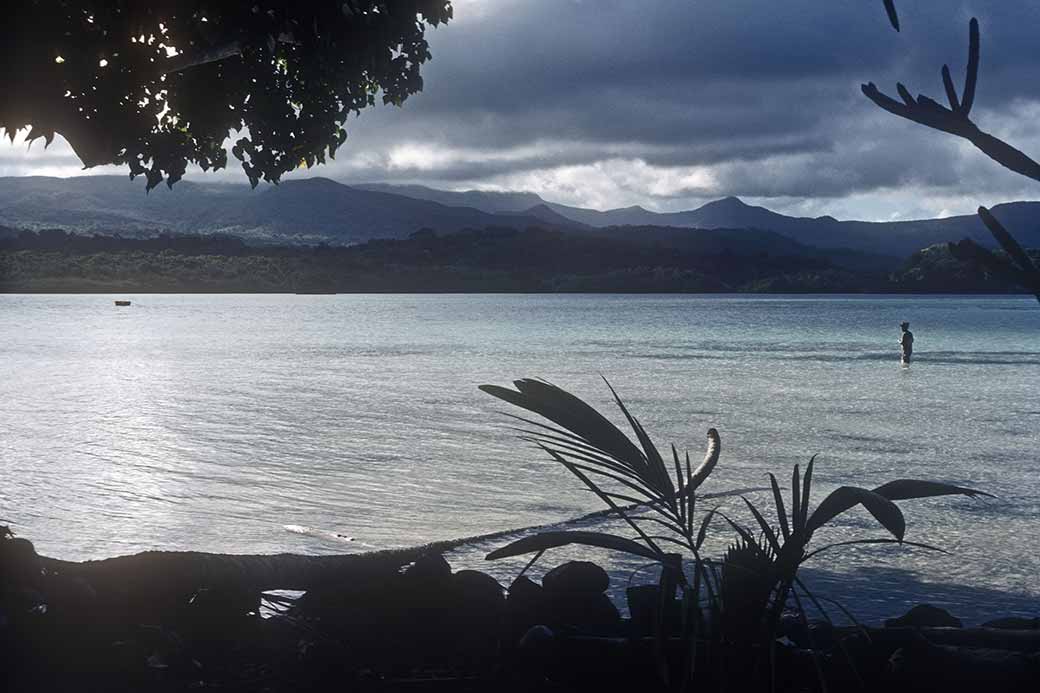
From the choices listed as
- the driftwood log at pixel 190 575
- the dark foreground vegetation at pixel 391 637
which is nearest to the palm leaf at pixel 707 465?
the dark foreground vegetation at pixel 391 637

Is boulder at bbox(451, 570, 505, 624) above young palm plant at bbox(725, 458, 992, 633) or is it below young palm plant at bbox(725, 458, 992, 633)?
below

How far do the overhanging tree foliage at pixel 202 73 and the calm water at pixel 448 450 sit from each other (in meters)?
2.85

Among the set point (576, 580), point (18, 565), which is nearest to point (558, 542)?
point (576, 580)

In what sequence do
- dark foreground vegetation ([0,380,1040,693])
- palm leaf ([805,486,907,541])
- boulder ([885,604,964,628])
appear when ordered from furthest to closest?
1. boulder ([885,604,964,628])
2. dark foreground vegetation ([0,380,1040,693])
3. palm leaf ([805,486,907,541])

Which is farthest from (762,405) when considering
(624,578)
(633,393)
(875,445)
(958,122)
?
(958,122)

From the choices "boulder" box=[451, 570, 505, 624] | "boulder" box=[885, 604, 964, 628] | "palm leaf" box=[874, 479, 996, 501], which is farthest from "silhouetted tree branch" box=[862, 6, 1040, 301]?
"boulder" box=[451, 570, 505, 624]

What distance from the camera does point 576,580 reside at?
203 inches

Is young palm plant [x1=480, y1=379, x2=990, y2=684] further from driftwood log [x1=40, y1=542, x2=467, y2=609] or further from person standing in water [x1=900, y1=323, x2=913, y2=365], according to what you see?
person standing in water [x1=900, y1=323, x2=913, y2=365]

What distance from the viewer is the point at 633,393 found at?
63.0 ft

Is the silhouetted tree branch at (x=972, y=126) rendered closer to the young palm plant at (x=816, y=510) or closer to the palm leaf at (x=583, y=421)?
the young palm plant at (x=816, y=510)

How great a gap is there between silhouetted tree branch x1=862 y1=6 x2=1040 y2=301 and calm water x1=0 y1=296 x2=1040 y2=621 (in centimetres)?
404

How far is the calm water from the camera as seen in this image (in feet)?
24.0

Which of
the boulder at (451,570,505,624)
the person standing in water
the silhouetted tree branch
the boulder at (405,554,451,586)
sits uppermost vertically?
the silhouetted tree branch

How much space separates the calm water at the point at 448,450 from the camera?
7.33m
